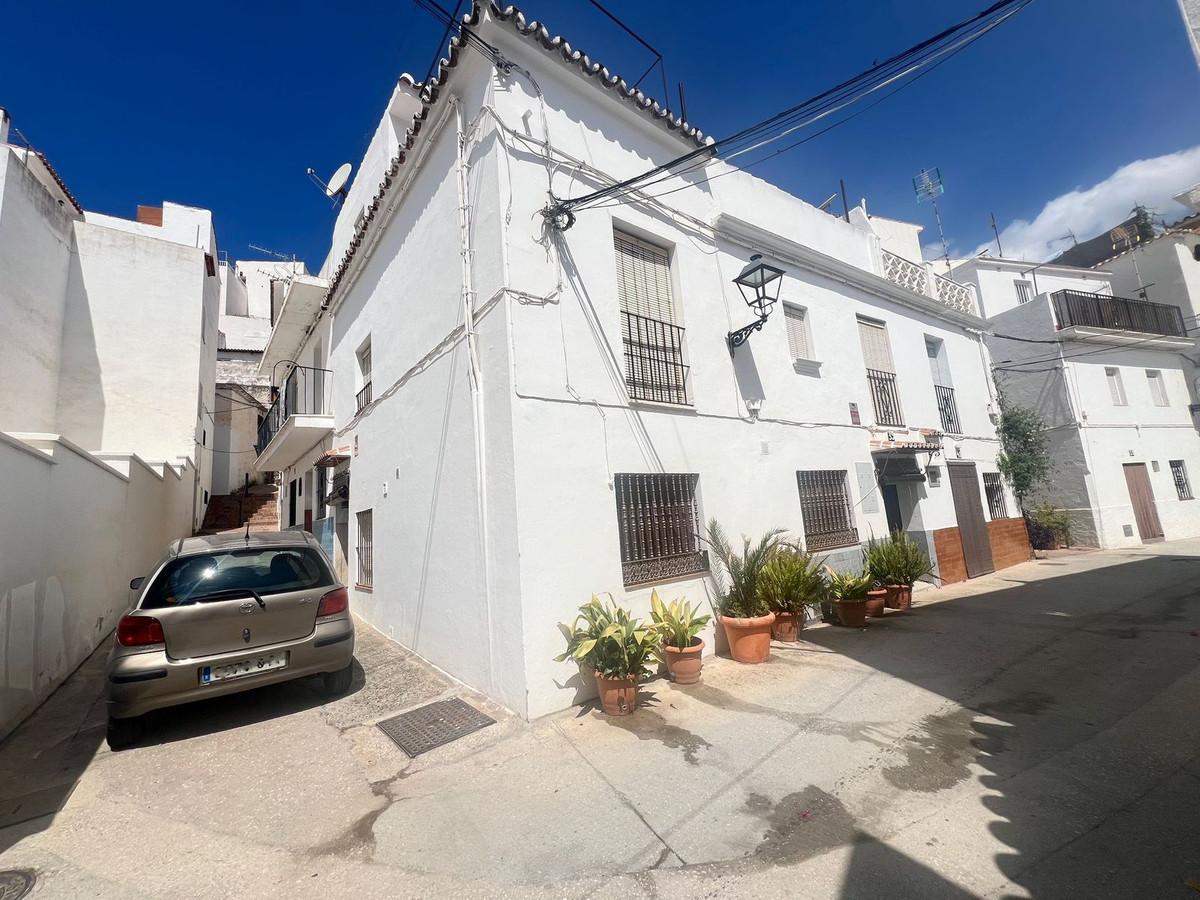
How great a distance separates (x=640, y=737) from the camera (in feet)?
12.9

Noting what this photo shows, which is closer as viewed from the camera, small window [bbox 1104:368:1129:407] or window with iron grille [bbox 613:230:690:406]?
window with iron grille [bbox 613:230:690:406]

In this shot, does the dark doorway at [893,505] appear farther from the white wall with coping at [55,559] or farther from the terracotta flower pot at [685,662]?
the white wall with coping at [55,559]

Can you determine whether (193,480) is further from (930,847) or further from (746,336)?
(930,847)

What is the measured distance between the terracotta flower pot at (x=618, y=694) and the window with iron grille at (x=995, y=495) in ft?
35.6

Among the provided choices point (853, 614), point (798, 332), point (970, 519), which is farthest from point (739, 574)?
point (970, 519)

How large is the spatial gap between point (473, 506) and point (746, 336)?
4324 millimetres

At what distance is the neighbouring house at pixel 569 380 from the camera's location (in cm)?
488

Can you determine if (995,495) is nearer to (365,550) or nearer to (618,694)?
(618,694)

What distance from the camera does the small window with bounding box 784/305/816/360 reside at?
837 centimetres

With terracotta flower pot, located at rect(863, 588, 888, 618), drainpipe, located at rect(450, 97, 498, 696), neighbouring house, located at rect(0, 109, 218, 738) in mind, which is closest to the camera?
neighbouring house, located at rect(0, 109, 218, 738)

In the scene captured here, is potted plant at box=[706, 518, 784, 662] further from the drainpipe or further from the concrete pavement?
the drainpipe

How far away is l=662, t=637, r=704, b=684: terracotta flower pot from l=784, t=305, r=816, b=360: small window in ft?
17.8

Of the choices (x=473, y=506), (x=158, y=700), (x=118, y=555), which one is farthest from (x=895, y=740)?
(x=118, y=555)

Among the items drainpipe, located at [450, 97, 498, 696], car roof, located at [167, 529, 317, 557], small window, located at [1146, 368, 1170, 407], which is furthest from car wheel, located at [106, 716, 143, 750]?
small window, located at [1146, 368, 1170, 407]
